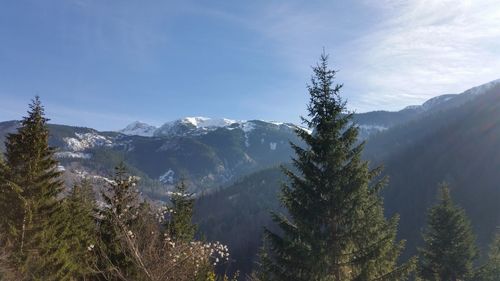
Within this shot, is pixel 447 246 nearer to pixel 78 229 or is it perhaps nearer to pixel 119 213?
pixel 119 213

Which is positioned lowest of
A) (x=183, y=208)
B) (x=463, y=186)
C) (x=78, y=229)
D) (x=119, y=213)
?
(x=463, y=186)

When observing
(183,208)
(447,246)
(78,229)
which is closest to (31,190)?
(78,229)

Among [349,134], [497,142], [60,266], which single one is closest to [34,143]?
[60,266]

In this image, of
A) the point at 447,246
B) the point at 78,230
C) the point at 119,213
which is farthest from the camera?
the point at 78,230

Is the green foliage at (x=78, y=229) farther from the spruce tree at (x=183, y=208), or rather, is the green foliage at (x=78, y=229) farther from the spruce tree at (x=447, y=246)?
the spruce tree at (x=447, y=246)

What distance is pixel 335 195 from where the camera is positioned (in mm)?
17156

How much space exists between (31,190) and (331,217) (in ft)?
51.3

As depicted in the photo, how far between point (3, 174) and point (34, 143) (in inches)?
85.5

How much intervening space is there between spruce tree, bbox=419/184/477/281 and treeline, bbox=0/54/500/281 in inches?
583

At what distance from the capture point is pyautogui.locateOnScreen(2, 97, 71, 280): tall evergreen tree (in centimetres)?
2247

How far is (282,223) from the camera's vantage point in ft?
57.7

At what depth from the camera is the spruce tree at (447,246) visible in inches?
1204

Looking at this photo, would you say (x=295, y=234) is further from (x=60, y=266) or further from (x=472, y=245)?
(x=472, y=245)

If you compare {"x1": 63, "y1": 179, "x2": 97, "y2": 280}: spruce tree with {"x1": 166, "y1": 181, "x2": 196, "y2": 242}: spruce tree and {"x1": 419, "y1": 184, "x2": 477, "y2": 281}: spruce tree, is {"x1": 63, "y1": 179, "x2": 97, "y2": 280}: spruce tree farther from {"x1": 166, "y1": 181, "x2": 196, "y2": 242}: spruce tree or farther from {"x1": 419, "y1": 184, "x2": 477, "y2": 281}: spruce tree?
{"x1": 419, "y1": 184, "x2": 477, "y2": 281}: spruce tree
